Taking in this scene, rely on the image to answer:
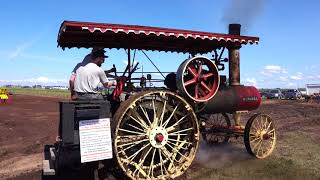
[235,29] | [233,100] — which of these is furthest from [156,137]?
[235,29]

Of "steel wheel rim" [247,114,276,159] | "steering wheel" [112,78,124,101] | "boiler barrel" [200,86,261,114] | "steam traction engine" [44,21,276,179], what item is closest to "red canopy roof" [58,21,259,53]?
"steam traction engine" [44,21,276,179]

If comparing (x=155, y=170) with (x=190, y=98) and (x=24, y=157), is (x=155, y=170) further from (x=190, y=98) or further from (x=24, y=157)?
(x=24, y=157)

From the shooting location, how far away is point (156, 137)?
7102 mm

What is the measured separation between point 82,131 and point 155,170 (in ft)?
5.52

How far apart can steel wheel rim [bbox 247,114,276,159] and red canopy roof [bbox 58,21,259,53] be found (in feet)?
6.44

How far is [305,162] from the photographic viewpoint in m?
9.04

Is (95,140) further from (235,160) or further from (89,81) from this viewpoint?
(235,160)

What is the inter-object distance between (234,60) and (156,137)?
3.44 metres

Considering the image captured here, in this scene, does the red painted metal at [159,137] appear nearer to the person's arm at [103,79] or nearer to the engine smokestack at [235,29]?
the person's arm at [103,79]

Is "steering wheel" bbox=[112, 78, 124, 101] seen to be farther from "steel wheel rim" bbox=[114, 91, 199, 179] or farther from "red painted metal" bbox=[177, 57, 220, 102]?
"red painted metal" bbox=[177, 57, 220, 102]

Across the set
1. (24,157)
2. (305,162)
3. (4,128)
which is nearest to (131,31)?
(305,162)

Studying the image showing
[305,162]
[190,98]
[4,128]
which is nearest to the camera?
[190,98]

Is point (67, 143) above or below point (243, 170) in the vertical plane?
above

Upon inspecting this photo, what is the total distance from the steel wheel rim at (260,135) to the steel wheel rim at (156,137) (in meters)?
2.29
